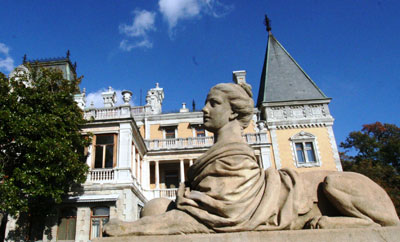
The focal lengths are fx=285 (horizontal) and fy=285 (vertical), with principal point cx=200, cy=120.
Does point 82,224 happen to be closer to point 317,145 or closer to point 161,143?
point 161,143

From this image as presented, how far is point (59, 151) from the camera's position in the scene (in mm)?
13086

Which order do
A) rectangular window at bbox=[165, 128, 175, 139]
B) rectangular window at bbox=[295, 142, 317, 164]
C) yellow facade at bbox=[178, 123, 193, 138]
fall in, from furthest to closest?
rectangular window at bbox=[165, 128, 175, 139] → yellow facade at bbox=[178, 123, 193, 138] → rectangular window at bbox=[295, 142, 317, 164]

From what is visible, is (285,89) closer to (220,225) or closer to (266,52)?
(266,52)

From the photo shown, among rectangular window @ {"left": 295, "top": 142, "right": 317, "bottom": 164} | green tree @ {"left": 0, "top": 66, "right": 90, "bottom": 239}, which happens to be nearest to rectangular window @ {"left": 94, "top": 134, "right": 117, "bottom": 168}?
green tree @ {"left": 0, "top": 66, "right": 90, "bottom": 239}

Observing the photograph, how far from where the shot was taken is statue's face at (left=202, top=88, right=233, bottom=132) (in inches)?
137

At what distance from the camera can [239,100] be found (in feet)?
11.5

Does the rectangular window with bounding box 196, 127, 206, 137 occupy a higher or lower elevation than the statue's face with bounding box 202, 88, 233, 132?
higher

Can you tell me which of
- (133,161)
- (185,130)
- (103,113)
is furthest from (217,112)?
(185,130)

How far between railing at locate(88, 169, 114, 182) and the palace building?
2.0 inches

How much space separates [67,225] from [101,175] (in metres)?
3.29

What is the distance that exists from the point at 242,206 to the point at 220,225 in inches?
10.8

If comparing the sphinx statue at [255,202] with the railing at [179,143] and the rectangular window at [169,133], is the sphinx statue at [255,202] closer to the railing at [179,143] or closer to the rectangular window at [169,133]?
the railing at [179,143]

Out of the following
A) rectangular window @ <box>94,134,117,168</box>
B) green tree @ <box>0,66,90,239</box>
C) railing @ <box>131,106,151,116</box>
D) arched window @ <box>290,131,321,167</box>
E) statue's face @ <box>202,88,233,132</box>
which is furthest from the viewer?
railing @ <box>131,106,151,116</box>

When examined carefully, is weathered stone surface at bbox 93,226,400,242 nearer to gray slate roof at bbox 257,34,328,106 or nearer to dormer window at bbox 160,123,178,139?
dormer window at bbox 160,123,178,139
